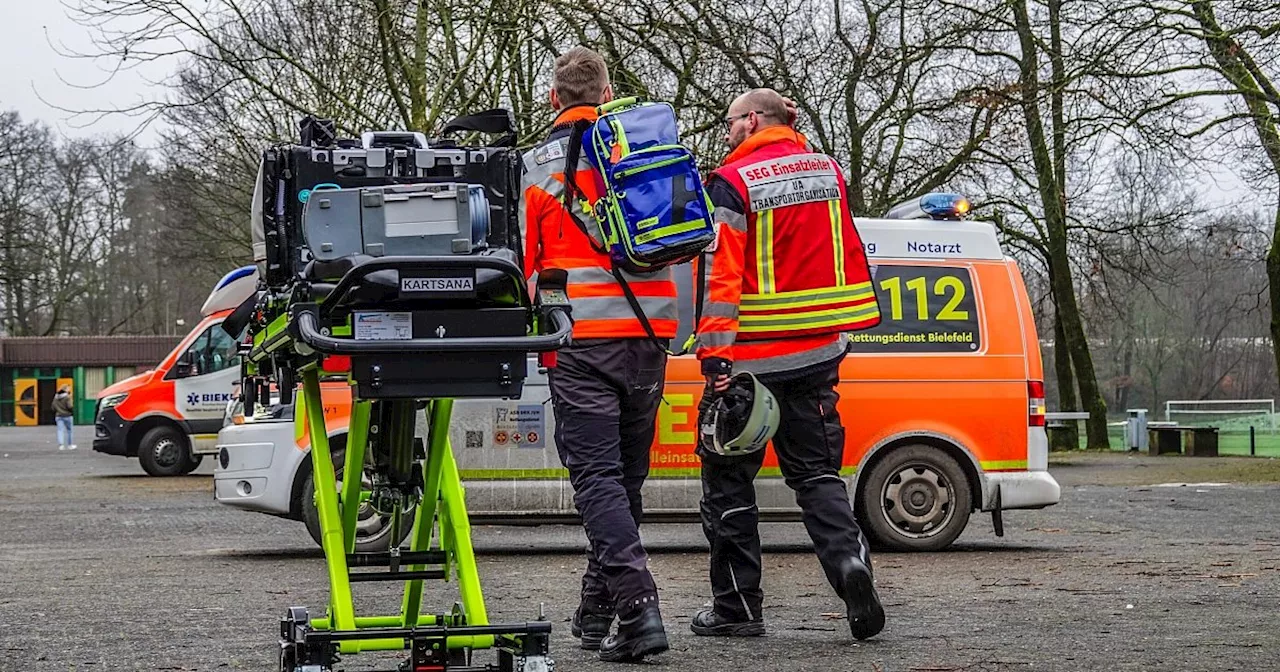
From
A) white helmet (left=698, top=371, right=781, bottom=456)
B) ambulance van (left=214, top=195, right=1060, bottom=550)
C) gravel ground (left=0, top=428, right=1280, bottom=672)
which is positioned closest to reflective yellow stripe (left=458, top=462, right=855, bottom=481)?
ambulance van (left=214, top=195, right=1060, bottom=550)

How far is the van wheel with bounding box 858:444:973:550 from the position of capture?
10.5 metres

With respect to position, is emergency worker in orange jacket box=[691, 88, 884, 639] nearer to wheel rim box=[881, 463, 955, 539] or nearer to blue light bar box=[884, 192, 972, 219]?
wheel rim box=[881, 463, 955, 539]

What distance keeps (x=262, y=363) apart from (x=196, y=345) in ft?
62.5

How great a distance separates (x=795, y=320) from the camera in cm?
654

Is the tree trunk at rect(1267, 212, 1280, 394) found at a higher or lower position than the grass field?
higher

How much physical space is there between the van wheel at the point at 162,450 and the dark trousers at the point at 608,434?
19.3 metres

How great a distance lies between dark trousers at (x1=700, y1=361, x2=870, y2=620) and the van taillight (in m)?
4.39

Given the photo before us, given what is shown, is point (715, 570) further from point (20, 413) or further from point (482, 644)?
point (20, 413)

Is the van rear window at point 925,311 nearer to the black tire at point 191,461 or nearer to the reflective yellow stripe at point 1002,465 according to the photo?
the reflective yellow stripe at point 1002,465

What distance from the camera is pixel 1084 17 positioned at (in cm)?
2322

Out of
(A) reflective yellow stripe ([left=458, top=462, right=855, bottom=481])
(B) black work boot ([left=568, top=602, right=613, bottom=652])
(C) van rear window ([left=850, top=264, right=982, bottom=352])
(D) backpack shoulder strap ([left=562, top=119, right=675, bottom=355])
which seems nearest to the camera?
(D) backpack shoulder strap ([left=562, top=119, right=675, bottom=355])

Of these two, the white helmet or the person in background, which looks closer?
the white helmet

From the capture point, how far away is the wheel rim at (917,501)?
10.5m

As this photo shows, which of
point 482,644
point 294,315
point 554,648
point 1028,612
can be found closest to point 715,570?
point 554,648
